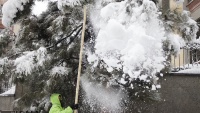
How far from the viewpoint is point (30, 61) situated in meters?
5.38

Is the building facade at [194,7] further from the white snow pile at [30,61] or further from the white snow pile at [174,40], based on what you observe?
the white snow pile at [30,61]

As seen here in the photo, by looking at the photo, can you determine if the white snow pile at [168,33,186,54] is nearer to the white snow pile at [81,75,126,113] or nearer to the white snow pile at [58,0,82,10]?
the white snow pile at [81,75,126,113]

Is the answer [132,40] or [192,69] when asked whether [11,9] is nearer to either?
[132,40]

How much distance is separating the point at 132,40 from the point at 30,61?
82.4 inches

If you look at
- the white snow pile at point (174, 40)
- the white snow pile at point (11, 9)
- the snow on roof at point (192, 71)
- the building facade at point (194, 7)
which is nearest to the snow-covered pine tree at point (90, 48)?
the white snow pile at point (11, 9)

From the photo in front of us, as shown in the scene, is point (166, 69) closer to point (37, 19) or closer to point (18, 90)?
point (37, 19)

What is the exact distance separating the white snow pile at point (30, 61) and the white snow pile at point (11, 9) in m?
Result: 1.03

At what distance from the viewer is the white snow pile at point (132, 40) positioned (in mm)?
4012

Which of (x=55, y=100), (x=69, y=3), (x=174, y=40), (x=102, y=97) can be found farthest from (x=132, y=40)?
(x=55, y=100)

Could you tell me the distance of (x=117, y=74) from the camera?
423cm

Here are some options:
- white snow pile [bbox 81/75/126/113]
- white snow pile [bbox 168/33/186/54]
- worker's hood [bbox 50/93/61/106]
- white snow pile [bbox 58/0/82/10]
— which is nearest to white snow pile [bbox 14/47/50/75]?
worker's hood [bbox 50/93/61/106]

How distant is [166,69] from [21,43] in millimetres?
3484

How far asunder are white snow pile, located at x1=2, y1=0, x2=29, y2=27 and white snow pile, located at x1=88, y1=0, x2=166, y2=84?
7.21 feet

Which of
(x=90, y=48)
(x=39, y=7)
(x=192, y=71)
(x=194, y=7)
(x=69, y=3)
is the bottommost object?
(x=192, y=71)
